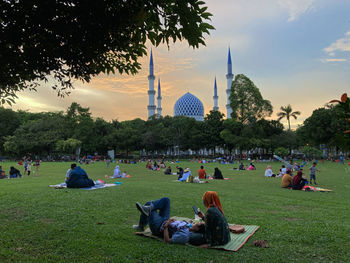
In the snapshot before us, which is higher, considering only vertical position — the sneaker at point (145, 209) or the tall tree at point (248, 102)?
the tall tree at point (248, 102)

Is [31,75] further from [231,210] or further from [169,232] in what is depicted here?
[231,210]

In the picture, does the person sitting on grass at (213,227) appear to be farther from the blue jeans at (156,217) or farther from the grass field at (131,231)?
the blue jeans at (156,217)

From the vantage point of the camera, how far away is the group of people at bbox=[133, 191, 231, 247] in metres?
5.16

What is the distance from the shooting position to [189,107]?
9225 cm

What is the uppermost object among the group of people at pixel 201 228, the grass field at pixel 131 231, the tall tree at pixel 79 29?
the tall tree at pixel 79 29

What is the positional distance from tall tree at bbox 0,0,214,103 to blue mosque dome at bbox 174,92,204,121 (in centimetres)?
A: 8560

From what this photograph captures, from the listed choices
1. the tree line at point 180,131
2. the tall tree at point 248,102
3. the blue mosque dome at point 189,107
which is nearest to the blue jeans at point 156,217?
the tree line at point 180,131

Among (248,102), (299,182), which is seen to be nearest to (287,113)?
(248,102)

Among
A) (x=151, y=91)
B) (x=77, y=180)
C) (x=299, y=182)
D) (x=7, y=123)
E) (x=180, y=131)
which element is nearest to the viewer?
(x=77, y=180)

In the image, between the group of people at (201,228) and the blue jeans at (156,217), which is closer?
the group of people at (201,228)

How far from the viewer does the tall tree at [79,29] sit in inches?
185

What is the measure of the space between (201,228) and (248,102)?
45783mm

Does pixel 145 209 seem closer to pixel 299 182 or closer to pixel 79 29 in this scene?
pixel 79 29

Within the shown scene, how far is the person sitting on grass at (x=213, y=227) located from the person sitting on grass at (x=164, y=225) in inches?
9.9
